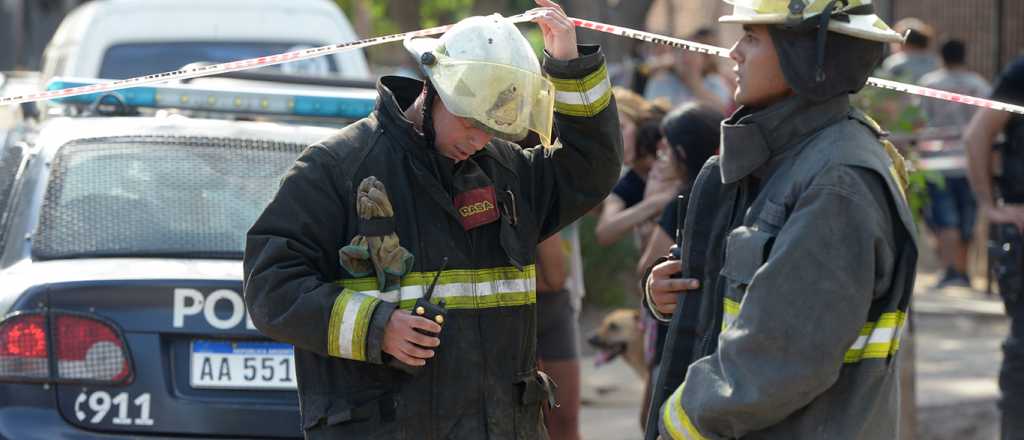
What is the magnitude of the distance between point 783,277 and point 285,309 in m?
1.12

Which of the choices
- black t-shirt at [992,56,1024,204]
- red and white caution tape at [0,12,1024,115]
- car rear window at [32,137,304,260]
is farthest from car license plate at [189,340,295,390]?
black t-shirt at [992,56,1024,204]

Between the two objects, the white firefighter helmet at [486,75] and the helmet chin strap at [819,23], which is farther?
the white firefighter helmet at [486,75]

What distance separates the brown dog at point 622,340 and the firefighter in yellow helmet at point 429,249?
11.3ft

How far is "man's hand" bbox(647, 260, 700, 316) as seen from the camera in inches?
131

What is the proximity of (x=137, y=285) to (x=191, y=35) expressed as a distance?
4465 mm

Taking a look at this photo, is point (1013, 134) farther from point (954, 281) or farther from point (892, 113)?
point (954, 281)

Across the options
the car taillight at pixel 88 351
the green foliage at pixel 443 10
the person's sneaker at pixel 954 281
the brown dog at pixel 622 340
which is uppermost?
the car taillight at pixel 88 351

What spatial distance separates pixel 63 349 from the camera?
432 cm

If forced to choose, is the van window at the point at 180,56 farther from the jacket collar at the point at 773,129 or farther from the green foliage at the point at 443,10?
the green foliage at the point at 443,10

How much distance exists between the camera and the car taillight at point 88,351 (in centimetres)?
433

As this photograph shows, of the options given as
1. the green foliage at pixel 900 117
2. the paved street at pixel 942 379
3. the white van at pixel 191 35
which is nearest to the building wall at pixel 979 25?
the paved street at pixel 942 379

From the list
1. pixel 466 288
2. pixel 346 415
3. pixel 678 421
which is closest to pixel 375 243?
pixel 466 288

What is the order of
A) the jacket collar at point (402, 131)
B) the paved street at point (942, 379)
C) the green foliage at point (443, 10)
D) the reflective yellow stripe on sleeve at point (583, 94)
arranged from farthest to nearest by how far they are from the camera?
the green foliage at point (443, 10)
the paved street at point (942, 379)
the reflective yellow stripe on sleeve at point (583, 94)
the jacket collar at point (402, 131)

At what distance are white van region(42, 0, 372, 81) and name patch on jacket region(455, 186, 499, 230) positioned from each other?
4735 mm
